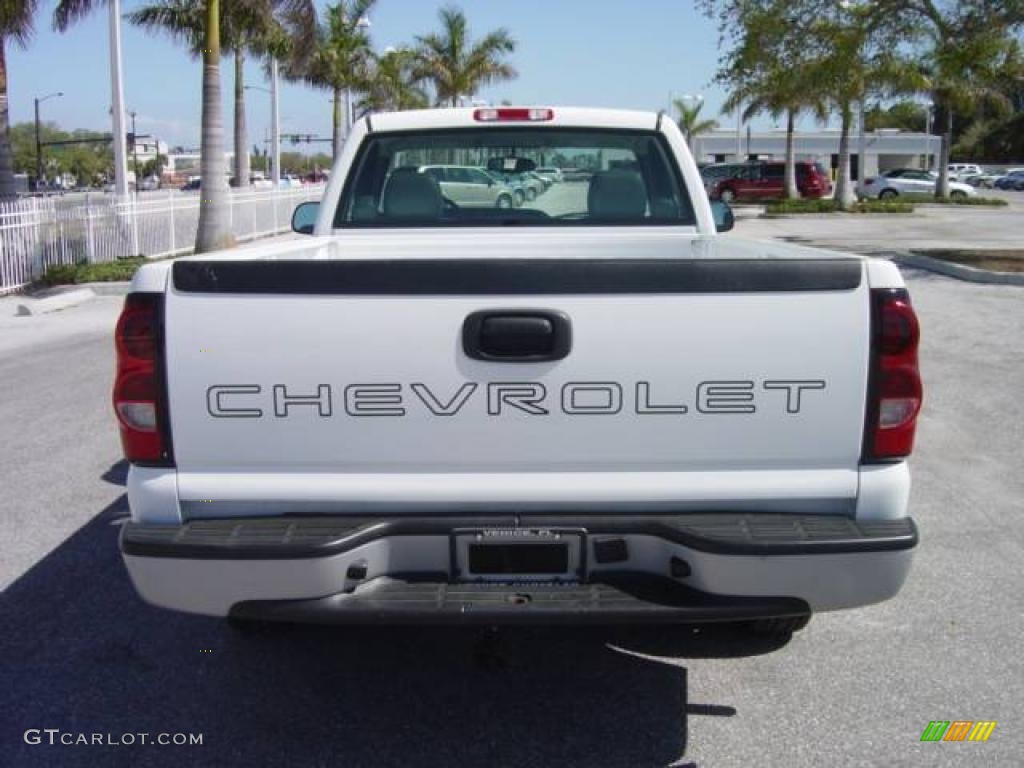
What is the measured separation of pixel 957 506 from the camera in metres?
5.99

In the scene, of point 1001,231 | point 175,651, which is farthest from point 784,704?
point 1001,231

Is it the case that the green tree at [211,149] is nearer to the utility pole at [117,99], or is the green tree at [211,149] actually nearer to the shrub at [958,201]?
the utility pole at [117,99]

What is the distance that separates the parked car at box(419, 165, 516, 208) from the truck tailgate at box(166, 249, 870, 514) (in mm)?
2607

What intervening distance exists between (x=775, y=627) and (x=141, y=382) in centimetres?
247

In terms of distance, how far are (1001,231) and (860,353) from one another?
27.0 m

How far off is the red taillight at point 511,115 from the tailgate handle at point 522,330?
2676 millimetres

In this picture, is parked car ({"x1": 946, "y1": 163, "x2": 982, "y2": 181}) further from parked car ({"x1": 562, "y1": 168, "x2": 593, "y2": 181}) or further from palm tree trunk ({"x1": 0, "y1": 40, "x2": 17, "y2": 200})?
parked car ({"x1": 562, "y1": 168, "x2": 593, "y2": 181})

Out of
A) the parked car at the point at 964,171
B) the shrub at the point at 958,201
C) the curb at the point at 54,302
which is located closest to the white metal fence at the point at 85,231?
the curb at the point at 54,302

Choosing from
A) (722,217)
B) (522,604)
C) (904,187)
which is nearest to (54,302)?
(722,217)

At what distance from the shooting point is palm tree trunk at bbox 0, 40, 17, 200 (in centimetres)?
1705

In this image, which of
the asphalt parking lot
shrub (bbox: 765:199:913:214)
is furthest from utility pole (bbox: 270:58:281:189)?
the asphalt parking lot

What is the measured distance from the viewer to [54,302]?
1417cm

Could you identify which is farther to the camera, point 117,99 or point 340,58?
point 340,58

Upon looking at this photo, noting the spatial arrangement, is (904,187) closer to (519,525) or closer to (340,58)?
(340,58)
